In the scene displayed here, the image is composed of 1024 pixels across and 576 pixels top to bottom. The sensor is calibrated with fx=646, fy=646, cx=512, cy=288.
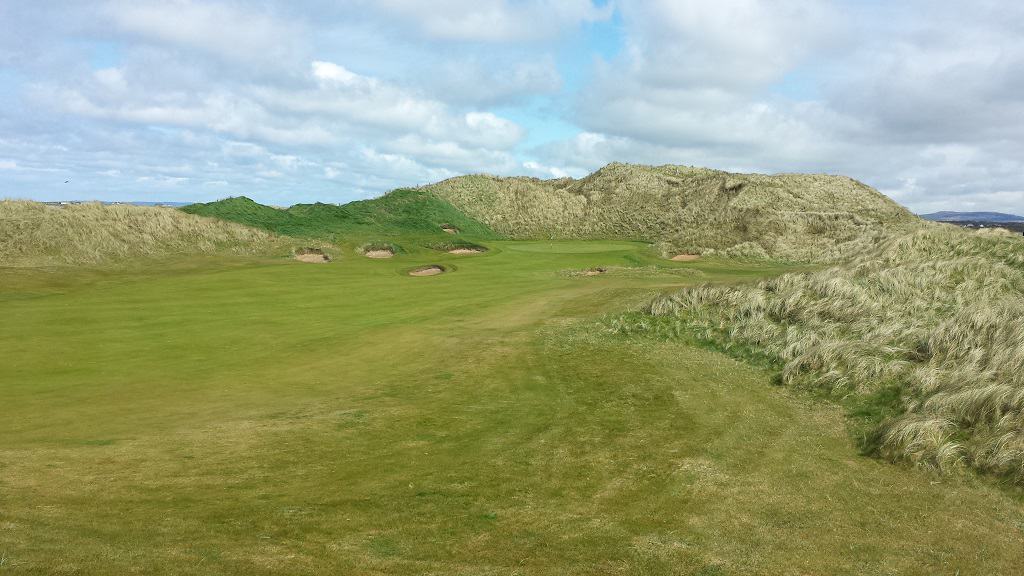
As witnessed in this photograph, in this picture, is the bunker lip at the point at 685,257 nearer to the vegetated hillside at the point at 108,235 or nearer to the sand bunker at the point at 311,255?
the sand bunker at the point at 311,255

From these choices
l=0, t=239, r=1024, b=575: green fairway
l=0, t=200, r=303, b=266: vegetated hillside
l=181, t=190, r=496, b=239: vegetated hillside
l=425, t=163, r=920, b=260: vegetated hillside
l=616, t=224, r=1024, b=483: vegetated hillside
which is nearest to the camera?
l=0, t=239, r=1024, b=575: green fairway

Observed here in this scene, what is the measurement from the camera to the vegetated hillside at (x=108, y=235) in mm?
29234

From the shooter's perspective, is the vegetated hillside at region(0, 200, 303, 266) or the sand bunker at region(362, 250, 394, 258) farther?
the sand bunker at region(362, 250, 394, 258)

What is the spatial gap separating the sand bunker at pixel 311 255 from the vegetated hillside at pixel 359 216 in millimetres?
4206

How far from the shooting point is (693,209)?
5622 cm

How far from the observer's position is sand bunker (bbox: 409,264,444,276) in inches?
1264

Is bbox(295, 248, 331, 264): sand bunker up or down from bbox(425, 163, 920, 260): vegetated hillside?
down

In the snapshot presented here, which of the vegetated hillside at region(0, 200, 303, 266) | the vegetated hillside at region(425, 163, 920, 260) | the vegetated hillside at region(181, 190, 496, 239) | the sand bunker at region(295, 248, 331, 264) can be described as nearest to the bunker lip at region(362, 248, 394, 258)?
the sand bunker at region(295, 248, 331, 264)

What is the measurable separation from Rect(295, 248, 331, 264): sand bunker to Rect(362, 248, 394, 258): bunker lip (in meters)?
2.73

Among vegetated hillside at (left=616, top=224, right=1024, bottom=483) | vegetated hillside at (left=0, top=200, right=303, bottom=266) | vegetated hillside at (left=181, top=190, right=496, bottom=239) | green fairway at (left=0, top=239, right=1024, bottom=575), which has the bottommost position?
green fairway at (left=0, top=239, right=1024, bottom=575)

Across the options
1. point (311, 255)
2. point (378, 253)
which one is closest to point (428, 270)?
point (378, 253)

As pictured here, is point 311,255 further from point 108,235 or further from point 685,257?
point 685,257

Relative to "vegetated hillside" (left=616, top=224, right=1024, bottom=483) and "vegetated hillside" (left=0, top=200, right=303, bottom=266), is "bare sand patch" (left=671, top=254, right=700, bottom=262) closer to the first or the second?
"vegetated hillside" (left=616, top=224, right=1024, bottom=483)

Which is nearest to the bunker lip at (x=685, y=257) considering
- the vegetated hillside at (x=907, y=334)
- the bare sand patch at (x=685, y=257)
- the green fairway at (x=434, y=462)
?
the bare sand patch at (x=685, y=257)
